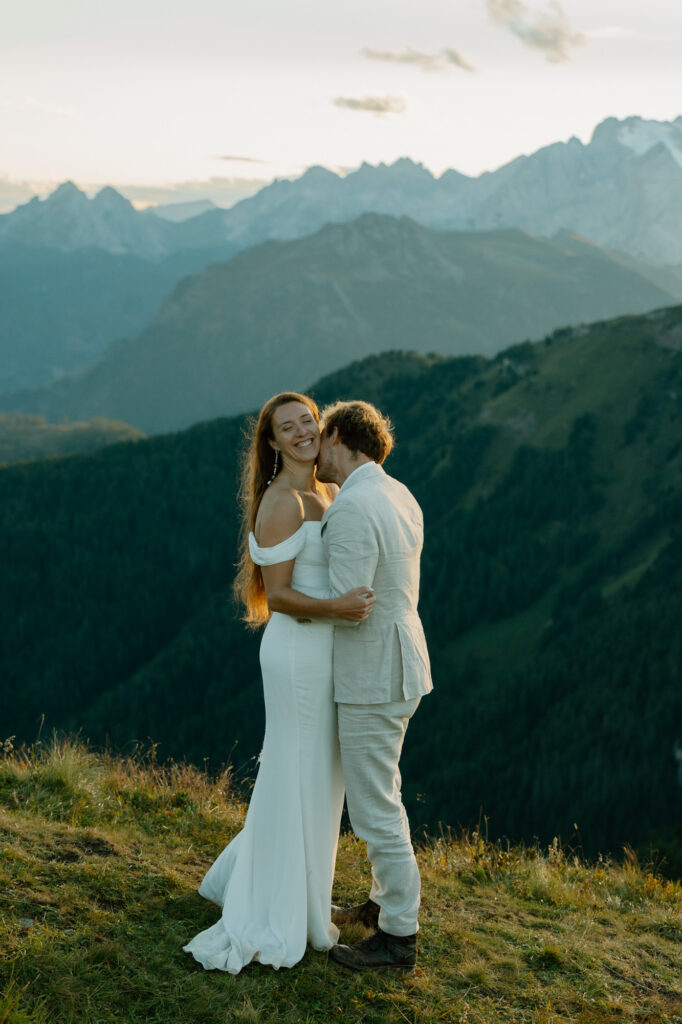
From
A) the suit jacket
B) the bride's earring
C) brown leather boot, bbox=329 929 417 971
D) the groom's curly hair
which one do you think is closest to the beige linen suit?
the suit jacket

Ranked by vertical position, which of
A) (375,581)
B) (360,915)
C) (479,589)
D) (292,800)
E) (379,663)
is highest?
(375,581)

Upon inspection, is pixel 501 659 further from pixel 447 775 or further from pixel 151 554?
pixel 151 554

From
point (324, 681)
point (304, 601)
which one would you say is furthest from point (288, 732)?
point (304, 601)

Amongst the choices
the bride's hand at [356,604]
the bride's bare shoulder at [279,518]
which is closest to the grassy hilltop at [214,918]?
the bride's hand at [356,604]

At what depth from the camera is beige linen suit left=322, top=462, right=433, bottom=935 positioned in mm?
5848

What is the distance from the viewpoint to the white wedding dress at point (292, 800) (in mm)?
6168

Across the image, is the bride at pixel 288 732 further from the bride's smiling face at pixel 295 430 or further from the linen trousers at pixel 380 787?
the linen trousers at pixel 380 787

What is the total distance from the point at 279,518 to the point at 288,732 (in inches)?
59.9

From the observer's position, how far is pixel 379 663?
596 centimetres

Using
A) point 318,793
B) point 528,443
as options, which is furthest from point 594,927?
point 528,443

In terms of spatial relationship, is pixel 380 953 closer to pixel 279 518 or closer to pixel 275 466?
pixel 279 518

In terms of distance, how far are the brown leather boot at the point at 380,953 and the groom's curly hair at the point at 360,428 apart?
11.2 feet

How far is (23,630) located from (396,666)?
518 ft

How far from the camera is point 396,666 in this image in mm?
6000
